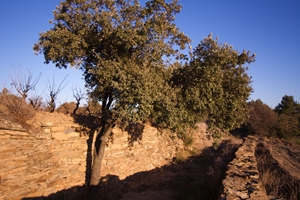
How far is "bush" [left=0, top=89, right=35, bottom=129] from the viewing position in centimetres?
864

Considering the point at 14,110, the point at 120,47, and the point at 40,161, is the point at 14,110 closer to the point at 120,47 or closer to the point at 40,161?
the point at 40,161

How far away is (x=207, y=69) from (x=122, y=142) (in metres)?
6.21

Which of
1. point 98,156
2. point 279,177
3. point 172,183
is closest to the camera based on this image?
point 279,177

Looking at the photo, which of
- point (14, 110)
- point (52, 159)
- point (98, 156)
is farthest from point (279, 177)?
point (14, 110)

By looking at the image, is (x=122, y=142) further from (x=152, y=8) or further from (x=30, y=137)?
(x=152, y=8)

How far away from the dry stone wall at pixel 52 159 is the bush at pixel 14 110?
55cm

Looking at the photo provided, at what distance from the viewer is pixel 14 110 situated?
903cm

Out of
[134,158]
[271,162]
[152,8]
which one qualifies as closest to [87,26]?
[152,8]

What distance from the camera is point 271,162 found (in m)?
10.2

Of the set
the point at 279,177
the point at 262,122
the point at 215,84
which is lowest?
the point at 279,177

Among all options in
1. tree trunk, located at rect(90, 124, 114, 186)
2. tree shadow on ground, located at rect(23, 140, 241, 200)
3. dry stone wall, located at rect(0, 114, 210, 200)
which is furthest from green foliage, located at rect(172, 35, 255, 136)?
dry stone wall, located at rect(0, 114, 210, 200)

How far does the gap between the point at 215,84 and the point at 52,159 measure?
22.1ft

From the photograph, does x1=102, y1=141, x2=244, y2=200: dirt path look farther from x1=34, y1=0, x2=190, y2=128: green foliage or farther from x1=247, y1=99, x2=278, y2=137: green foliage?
x1=247, y1=99, x2=278, y2=137: green foliage

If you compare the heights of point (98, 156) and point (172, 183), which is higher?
point (98, 156)
